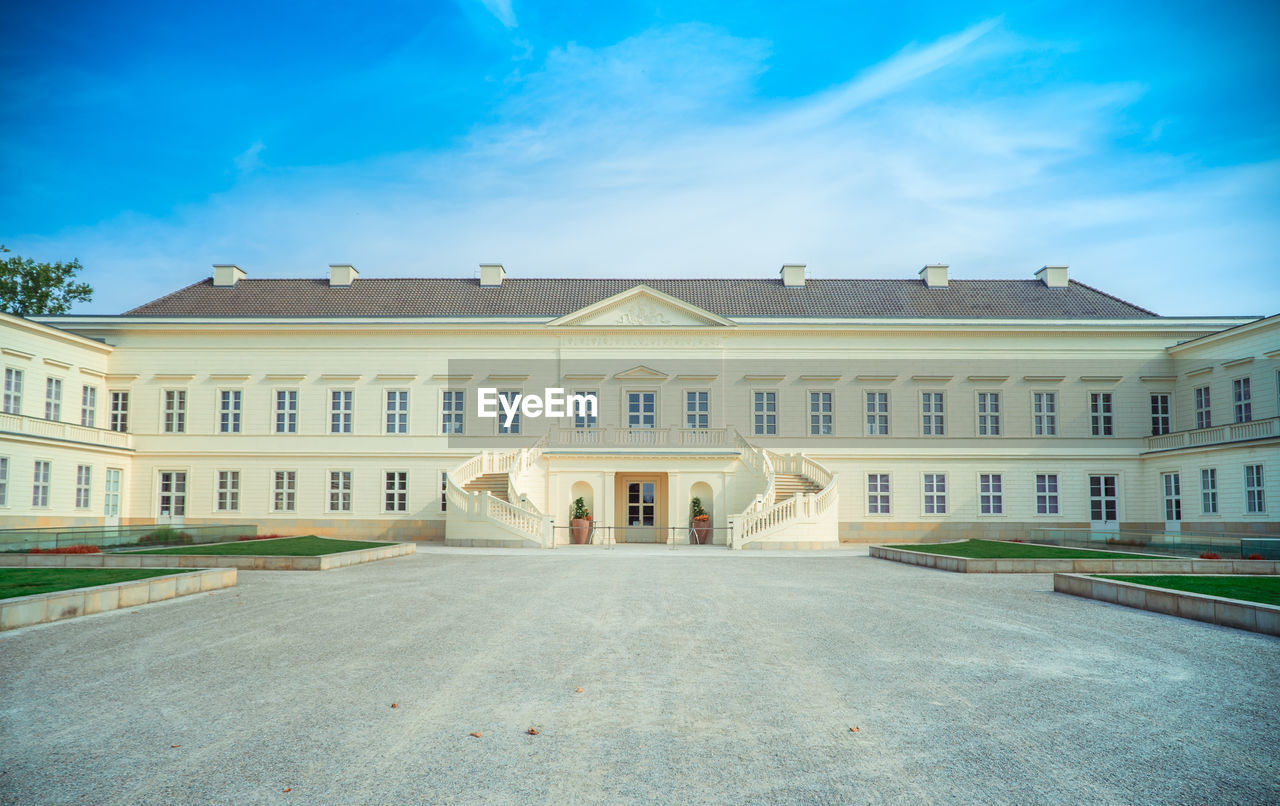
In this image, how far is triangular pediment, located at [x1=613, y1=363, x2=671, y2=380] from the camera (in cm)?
3556

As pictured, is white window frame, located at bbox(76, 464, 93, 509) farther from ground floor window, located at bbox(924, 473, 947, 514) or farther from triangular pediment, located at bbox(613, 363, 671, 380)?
Result: ground floor window, located at bbox(924, 473, 947, 514)

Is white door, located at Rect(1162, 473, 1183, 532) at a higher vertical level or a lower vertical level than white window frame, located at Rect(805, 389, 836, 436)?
lower

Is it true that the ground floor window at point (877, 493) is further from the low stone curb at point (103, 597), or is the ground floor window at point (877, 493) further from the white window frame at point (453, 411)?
the low stone curb at point (103, 597)

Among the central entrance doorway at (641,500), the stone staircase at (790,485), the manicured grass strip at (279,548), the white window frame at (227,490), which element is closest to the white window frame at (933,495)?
the stone staircase at (790,485)

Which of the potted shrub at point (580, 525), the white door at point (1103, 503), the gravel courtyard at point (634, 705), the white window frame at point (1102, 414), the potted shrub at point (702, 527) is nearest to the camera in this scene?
the gravel courtyard at point (634, 705)

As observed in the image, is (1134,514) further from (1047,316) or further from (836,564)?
(836,564)

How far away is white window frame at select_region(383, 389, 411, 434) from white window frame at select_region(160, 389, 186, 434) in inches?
269

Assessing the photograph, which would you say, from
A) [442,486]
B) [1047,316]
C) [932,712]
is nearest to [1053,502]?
[1047,316]

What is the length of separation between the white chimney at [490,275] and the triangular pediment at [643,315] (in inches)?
232

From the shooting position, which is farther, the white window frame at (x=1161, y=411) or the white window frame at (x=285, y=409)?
the white window frame at (x=285, y=409)

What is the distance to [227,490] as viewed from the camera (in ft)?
116

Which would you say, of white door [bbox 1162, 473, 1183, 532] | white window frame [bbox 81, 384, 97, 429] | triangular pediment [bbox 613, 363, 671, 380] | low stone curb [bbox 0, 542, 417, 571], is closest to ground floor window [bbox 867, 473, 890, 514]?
triangular pediment [bbox 613, 363, 671, 380]

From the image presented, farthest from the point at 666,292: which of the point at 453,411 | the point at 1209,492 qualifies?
the point at 1209,492

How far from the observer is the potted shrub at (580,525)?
31406 millimetres
